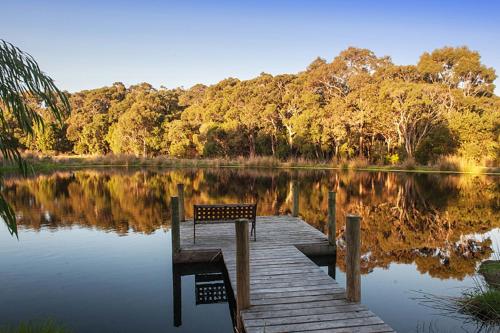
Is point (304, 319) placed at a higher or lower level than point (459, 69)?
lower

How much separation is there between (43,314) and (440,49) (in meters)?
50.0

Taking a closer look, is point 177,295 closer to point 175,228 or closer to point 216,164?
point 175,228

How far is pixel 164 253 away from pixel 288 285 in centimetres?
542

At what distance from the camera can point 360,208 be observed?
17.3 m

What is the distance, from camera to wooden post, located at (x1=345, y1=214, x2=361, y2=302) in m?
5.29

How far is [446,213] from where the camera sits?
51.8ft

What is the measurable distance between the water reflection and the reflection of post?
12.4 feet

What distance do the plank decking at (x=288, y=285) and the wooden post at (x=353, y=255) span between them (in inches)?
6.7

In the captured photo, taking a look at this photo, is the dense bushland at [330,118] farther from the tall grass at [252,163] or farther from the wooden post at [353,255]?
the wooden post at [353,255]

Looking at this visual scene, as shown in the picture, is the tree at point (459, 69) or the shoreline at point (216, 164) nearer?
the shoreline at point (216, 164)

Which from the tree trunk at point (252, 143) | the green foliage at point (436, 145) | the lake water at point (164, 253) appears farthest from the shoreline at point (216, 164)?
the lake water at point (164, 253)

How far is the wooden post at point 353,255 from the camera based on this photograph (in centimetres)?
529

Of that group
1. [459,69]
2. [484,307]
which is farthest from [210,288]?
[459,69]

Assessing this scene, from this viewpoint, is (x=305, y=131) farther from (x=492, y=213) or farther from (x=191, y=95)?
(x=191, y=95)
